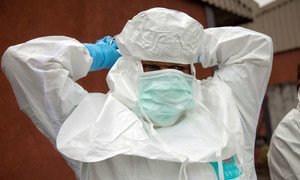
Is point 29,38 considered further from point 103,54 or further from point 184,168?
point 184,168

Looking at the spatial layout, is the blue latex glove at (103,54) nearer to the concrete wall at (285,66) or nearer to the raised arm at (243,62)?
the raised arm at (243,62)

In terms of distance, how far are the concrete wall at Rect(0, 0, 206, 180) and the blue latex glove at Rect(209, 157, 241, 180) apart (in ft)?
5.44

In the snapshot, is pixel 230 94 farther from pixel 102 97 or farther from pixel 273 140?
pixel 273 140

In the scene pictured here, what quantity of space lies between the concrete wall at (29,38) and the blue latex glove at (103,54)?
3.71ft

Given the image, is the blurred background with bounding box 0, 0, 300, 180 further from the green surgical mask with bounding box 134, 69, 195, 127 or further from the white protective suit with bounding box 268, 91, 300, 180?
the white protective suit with bounding box 268, 91, 300, 180

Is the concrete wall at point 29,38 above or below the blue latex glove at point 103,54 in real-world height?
below

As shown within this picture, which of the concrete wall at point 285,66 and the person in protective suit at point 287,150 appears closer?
the person in protective suit at point 287,150

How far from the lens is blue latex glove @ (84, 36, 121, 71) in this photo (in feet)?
6.15

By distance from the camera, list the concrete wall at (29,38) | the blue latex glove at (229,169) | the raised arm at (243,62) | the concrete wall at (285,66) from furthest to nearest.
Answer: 1. the concrete wall at (285,66)
2. the concrete wall at (29,38)
3. the raised arm at (243,62)
4. the blue latex glove at (229,169)

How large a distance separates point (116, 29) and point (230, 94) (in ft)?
6.71

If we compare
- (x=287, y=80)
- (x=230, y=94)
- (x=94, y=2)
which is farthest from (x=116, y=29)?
(x=287, y=80)

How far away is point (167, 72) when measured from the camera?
5.84 ft

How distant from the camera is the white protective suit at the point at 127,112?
158cm

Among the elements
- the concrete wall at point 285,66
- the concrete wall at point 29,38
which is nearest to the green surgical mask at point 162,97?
the concrete wall at point 29,38
